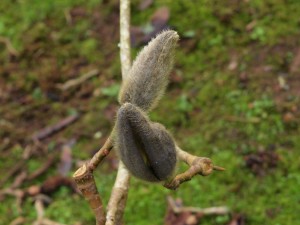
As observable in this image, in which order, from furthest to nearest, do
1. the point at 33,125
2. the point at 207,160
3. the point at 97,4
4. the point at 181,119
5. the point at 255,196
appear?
the point at 97,4 < the point at 33,125 < the point at 181,119 < the point at 255,196 < the point at 207,160

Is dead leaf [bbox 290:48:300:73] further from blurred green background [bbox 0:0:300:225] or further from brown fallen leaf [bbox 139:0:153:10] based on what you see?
brown fallen leaf [bbox 139:0:153:10]

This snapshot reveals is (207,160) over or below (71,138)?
over

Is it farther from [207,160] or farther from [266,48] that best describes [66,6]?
[207,160]

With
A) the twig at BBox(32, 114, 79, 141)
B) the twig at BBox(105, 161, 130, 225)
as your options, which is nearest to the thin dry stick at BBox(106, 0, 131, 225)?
the twig at BBox(105, 161, 130, 225)

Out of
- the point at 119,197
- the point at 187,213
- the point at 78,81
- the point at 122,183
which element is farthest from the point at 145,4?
the point at 119,197

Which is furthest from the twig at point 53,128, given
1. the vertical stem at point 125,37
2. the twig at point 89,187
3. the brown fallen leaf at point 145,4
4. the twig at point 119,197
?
the twig at point 89,187

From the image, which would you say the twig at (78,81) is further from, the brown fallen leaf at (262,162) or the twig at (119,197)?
the twig at (119,197)

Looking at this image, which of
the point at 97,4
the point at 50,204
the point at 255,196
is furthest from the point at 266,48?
the point at 50,204
